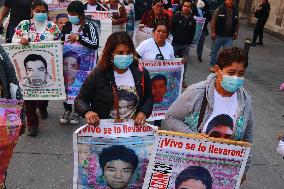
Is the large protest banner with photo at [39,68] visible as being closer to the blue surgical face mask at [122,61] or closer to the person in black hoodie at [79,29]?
the person in black hoodie at [79,29]

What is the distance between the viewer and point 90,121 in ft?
10.1

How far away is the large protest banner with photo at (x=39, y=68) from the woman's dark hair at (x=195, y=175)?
2.85 metres

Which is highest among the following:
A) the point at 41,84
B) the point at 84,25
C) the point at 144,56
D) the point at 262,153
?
the point at 84,25

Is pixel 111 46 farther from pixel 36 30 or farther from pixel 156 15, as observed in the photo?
pixel 156 15

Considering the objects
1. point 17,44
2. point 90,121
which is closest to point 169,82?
point 17,44

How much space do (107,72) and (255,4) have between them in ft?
55.6

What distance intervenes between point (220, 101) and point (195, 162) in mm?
472

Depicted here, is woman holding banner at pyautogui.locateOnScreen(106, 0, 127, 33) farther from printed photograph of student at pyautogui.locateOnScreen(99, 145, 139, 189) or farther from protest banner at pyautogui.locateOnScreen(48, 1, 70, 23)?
printed photograph of student at pyautogui.locateOnScreen(99, 145, 139, 189)

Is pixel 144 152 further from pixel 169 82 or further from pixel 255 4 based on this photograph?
pixel 255 4

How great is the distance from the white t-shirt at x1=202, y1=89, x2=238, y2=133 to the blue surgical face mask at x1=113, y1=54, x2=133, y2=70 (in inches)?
30.0

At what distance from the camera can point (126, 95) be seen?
136 inches

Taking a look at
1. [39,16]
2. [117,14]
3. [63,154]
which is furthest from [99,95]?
[117,14]

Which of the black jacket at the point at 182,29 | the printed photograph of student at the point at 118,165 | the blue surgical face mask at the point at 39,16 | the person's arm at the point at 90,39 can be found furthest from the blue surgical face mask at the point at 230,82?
the black jacket at the point at 182,29

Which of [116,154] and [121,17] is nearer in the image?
[116,154]
